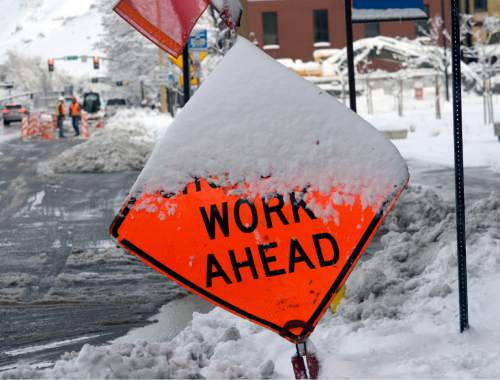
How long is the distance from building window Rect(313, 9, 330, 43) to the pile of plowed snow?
2572 inches

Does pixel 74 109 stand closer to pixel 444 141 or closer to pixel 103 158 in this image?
pixel 103 158

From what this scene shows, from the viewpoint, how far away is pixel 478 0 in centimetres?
6662

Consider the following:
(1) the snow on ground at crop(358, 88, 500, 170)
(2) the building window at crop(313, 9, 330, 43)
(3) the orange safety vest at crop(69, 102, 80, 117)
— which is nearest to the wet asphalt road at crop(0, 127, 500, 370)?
(1) the snow on ground at crop(358, 88, 500, 170)

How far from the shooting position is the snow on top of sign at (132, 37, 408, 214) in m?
4.54

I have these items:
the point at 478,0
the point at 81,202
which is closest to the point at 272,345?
the point at 81,202

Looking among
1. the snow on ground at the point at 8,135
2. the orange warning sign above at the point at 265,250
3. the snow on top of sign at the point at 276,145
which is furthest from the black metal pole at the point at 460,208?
the snow on ground at the point at 8,135

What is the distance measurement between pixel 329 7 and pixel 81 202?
5799cm

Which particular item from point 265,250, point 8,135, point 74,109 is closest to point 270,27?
point 8,135

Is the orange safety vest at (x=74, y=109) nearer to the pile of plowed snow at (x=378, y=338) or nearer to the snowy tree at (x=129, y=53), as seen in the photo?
the pile of plowed snow at (x=378, y=338)

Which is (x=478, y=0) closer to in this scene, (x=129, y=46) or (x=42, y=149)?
(x=129, y=46)

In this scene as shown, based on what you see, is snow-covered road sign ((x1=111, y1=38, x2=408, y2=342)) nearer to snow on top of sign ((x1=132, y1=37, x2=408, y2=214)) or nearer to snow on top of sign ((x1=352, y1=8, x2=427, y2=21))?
snow on top of sign ((x1=132, y1=37, x2=408, y2=214))

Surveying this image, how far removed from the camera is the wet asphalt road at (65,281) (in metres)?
7.25

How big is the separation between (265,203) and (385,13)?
3.99 metres

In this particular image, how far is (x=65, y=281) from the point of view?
30.3ft
